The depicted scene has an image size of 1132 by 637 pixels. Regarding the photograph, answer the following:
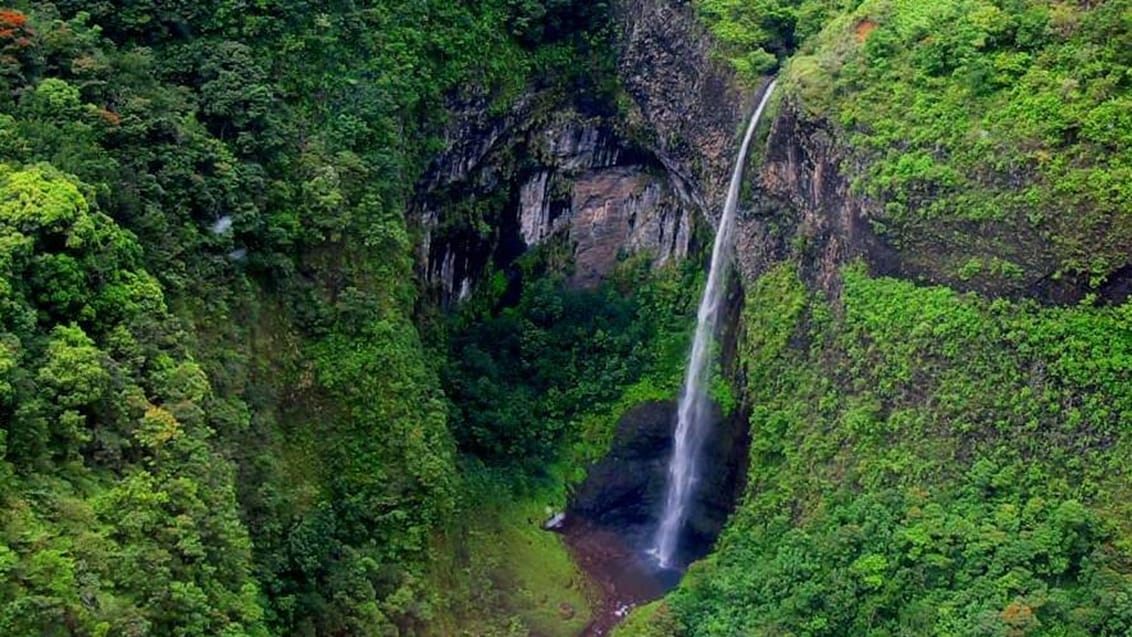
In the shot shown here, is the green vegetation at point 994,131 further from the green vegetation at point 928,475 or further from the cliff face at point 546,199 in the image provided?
the cliff face at point 546,199

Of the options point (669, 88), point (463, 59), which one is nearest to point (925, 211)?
point (669, 88)

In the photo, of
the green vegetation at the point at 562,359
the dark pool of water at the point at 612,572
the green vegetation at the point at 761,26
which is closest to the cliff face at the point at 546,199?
the green vegetation at the point at 562,359

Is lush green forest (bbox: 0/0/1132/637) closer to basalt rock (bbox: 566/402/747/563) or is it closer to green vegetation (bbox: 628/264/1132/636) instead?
green vegetation (bbox: 628/264/1132/636)

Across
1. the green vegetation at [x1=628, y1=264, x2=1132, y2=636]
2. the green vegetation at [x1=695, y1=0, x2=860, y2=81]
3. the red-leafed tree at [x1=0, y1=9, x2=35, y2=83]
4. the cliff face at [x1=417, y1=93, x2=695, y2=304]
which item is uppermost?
the green vegetation at [x1=695, y1=0, x2=860, y2=81]

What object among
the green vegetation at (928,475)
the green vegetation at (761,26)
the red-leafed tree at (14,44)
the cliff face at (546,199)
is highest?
the green vegetation at (761,26)

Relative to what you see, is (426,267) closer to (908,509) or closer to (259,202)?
(259,202)

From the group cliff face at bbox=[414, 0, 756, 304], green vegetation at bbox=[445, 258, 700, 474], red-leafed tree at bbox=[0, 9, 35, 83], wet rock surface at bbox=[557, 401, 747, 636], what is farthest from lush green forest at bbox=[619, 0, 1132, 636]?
red-leafed tree at bbox=[0, 9, 35, 83]

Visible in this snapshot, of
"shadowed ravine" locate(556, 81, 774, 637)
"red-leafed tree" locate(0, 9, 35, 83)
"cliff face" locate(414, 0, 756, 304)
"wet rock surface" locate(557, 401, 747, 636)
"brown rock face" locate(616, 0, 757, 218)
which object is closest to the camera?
"red-leafed tree" locate(0, 9, 35, 83)
